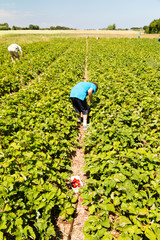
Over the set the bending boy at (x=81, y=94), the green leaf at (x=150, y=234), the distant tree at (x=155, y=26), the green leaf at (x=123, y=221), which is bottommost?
the green leaf at (x=123, y=221)

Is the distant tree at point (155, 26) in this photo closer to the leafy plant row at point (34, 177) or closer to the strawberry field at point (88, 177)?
the strawberry field at point (88, 177)

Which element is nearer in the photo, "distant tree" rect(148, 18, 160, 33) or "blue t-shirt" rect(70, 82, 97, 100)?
"blue t-shirt" rect(70, 82, 97, 100)

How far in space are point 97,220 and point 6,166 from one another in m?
1.74

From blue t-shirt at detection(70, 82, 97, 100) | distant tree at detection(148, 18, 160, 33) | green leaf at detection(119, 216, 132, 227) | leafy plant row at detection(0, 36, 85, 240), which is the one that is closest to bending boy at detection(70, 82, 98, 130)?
blue t-shirt at detection(70, 82, 97, 100)

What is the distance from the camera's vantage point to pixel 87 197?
267cm

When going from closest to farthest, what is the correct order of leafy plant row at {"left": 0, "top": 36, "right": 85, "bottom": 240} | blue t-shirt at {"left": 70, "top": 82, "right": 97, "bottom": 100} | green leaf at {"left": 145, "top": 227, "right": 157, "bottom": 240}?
green leaf at {"left": 145, "top": 227, "right": 157, "bottom": 240}
leafy plant row at {"left": 0, "top": 36, "right": 85, "bottom": 240}
blue t-shirt at {"left": 70, "top": 82, "right": 97, "bottom": 100}

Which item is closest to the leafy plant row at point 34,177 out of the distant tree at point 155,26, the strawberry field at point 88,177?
the strawberry field at point 88,177

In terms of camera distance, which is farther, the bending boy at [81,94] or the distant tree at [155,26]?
the distant tree at [155,26]

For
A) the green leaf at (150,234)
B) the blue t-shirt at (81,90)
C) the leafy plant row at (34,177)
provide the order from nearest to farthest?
the green leaf at (150,234)
the leafy plant row at (34,177)
the blue t-shirt at (81,90)

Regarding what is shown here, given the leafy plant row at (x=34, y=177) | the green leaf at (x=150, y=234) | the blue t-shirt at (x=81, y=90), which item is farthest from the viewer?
the blue t-shirt at (x=81, y=90)

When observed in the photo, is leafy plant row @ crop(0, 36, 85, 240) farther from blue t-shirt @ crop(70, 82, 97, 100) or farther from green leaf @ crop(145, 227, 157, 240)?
green leaf @ crop(145, 227, 157, 240)

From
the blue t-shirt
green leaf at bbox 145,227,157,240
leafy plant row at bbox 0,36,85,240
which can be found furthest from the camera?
the blue t-shirt

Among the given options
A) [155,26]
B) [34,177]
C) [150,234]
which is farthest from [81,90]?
[155,26]

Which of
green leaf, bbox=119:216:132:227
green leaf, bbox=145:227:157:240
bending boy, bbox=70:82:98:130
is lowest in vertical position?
green leaf, bbox=119:216:132:227
